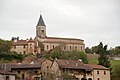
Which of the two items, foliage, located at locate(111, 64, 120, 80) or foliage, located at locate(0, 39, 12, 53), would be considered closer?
foliage, located at locate(111, 64, 120, 80)

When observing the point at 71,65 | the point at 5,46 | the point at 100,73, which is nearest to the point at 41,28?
the point at 5,46

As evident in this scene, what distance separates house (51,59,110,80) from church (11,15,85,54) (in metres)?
34.8

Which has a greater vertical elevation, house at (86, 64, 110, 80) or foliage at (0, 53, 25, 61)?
foliage at (0, 53, 25, 61)

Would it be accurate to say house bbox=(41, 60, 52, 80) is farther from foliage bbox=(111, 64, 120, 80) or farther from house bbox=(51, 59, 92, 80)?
foliage bbox=(111, 64, 120, 80)

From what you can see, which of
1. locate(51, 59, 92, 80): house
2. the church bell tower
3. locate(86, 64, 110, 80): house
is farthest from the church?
locate(86, 64, 110, 80): house

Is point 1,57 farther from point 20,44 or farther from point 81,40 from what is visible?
point 81,40

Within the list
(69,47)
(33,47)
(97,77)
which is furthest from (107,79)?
(69,47)

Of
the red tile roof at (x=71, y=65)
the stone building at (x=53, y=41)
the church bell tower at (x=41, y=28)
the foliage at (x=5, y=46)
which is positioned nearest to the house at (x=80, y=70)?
the red tile roof at (x=71, y=65)

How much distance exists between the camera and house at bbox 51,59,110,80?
56125mm

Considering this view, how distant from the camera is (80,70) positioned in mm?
57781

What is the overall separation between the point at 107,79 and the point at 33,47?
3767 cm

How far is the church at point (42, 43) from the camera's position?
95125 mm

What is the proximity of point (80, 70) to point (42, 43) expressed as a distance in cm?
4329

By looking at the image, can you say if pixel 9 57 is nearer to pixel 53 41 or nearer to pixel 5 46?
pixel 5 46
